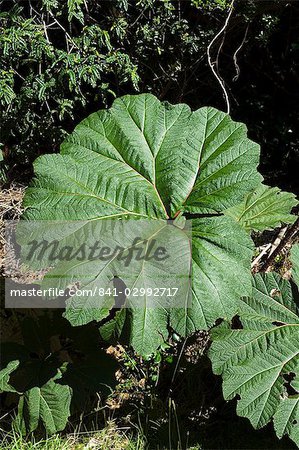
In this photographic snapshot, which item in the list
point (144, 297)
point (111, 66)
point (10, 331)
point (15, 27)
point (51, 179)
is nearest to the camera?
point (144, 297)

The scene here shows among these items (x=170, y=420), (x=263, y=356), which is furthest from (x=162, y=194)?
(x=170, y=420)

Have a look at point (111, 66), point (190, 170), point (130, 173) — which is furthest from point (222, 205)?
point (111, 66)

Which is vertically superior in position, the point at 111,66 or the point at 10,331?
the point at 111,66

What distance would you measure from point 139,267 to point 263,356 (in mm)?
659

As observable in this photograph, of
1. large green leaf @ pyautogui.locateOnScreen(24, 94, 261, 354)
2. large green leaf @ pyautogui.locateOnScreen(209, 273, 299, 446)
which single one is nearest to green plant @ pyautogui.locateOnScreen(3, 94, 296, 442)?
large green leaf @ pyautogui.locateOnScreen(24, 94, 261, 354)

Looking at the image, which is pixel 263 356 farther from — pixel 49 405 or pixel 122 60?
pixel 122 60

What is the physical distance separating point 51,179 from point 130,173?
1.09 ft

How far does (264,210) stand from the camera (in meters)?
2.81

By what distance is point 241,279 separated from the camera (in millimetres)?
2369

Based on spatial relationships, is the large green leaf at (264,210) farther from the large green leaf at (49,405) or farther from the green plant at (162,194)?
the large green leaf at (49,405)

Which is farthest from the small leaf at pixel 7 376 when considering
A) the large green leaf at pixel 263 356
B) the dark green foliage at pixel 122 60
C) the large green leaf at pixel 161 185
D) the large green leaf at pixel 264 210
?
the dark green foliage at pixel 122 60

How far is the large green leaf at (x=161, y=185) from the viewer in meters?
2.36

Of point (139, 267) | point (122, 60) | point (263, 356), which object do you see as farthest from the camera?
point (122, 60)

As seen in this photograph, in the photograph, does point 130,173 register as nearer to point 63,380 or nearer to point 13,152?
point 63,380
